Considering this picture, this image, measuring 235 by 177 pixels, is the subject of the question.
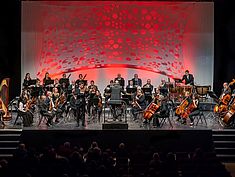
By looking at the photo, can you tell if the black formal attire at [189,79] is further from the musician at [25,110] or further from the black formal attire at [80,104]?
the musician at [25,110]

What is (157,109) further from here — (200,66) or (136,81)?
(200,66)

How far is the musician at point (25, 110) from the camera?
1455 cm

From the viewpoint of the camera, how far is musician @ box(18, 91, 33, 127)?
14.5m

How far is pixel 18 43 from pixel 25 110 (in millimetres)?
5518

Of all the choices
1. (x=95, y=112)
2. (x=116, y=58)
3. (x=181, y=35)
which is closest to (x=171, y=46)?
(x=181, y=35)

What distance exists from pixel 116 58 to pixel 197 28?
3.53m

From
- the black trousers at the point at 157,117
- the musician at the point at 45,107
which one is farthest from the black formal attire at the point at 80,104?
the black trousers at the point at 157,117

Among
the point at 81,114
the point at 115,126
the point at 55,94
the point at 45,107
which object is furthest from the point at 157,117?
the point at 45,107
